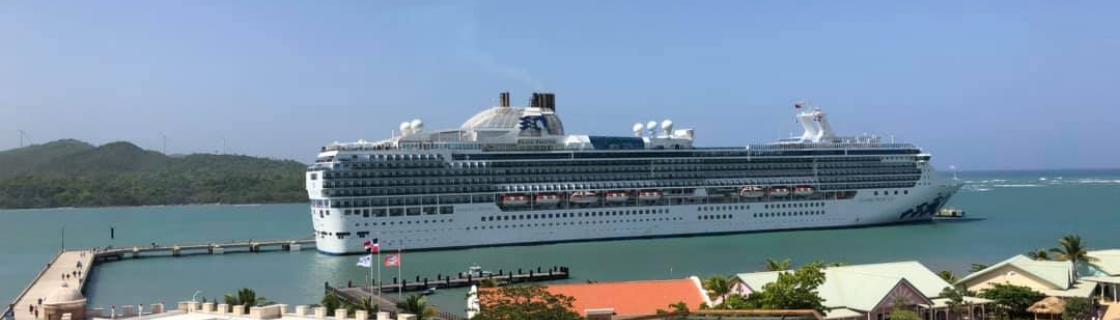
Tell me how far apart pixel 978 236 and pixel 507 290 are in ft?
208

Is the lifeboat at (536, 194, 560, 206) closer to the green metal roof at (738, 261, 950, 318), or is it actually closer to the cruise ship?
the cruise ship

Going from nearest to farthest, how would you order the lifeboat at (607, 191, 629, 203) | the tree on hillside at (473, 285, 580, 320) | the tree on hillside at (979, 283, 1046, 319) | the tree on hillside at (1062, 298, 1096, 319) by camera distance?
the tree on hillside at (473, 285, 580, 320) < the tree on hillside at (1062, 298, 1096, 319) < the tree on hillside at (979, 283, 1046, 319) < the lifeboat at (607, 191, 629, 203)

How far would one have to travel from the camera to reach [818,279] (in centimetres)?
2908

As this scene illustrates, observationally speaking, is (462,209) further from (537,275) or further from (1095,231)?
(1095,231)

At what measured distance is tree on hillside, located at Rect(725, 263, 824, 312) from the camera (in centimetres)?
2791

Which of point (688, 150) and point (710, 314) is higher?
point (688, 150)

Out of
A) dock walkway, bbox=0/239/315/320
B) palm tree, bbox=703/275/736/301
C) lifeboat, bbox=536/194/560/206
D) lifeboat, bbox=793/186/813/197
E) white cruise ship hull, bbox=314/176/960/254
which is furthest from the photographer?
lifeboat, bbox=793/186/813/197

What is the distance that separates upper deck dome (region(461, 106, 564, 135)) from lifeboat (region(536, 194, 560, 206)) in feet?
20.4

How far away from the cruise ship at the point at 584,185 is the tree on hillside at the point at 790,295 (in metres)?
41.9

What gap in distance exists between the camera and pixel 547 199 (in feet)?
243

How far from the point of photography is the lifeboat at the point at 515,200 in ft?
238

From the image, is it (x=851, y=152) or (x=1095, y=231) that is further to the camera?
(x=851, y=152)

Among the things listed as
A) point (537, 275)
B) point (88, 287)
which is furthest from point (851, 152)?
point (88, 287)

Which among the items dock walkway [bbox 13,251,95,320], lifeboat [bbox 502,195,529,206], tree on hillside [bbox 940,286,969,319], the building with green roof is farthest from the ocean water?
tree on hillside [bbox 940,286,969,319]
